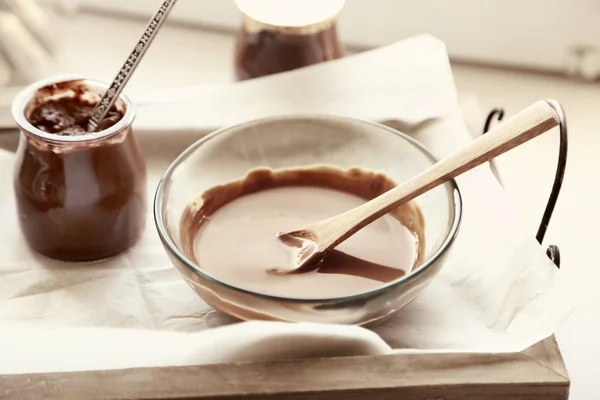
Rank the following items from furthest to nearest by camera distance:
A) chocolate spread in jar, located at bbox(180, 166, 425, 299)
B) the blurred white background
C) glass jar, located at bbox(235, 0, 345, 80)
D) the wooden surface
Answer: the blurred white background
glass jar, located at bbox(235, 0, 345, 80)
chocolate spread in jar, located at bbox(180, 166, 425, 299)
the wooden surface

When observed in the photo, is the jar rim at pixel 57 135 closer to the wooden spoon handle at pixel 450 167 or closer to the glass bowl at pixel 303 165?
the glass bowl at pixel 303 165

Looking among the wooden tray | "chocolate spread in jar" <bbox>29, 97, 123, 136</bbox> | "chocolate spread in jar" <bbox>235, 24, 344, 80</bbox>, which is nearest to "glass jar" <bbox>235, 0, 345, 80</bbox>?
"chocolate spread in jar" <bbox>235, 24, 344, 80</bbox>

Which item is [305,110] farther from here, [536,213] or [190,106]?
[536,213]

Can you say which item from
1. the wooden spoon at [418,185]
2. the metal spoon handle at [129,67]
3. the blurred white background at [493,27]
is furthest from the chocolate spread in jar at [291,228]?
the blurred white background at [493,27]

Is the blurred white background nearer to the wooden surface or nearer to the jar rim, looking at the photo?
the jar rim

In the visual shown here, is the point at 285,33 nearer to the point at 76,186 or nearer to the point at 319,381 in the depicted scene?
the point at 76,186

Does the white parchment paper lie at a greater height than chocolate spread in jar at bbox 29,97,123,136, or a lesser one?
lesser
